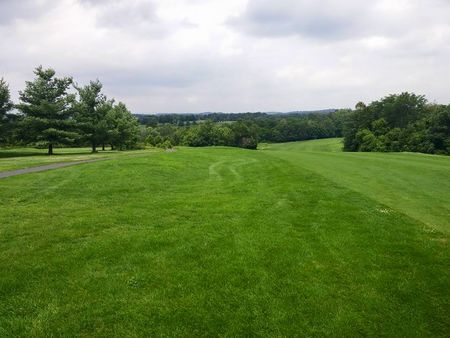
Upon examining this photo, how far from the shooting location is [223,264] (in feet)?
25.4

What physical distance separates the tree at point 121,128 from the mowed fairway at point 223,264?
34.6m

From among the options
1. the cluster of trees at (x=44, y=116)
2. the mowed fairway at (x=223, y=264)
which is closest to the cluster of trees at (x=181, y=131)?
the cluster of trees at (x=44, y=116)

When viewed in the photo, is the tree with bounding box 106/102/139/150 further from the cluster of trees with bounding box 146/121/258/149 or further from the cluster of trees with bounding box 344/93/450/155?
the cluster of trees with bounding box 344/93/450/155

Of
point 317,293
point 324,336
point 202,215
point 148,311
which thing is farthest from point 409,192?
point 148,311

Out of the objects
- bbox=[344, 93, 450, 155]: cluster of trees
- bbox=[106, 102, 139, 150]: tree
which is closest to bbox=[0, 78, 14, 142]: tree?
bbox=[106, 102, 139, 150]: tree

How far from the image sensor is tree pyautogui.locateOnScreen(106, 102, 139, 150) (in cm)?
4834

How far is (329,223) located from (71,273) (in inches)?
281

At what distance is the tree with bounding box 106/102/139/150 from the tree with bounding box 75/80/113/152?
98 centimetres

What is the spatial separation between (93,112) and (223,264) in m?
43.6

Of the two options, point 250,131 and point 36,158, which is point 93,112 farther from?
point 250,131

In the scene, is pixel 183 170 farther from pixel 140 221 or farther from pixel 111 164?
pixel 140 221

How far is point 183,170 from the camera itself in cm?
2367

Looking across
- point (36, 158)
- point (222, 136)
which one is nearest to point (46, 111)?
point (36, 158)

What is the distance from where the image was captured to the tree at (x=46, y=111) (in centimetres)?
3938
